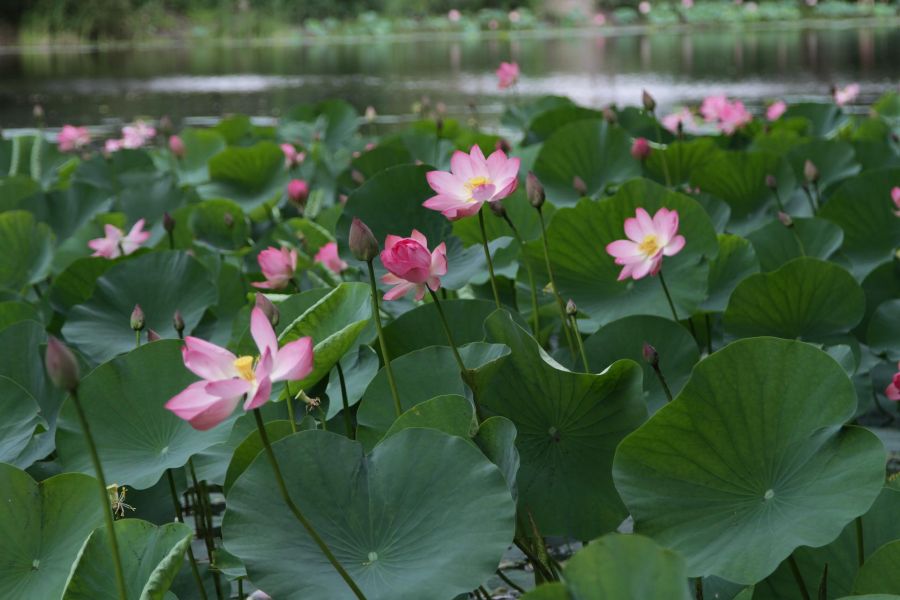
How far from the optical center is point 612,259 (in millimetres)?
1312

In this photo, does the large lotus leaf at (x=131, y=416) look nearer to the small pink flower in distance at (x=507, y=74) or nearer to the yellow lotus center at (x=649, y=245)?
the yellow lotus center at (x=649, y=245)

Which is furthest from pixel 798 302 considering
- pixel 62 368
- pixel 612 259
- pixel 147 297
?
pixel 62 368

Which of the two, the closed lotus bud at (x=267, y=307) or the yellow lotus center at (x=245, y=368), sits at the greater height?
the yellow lotus center at (x=245, y=368)

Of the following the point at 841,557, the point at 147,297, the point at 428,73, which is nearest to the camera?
the point at 841,557

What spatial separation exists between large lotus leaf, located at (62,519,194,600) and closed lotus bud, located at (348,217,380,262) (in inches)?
10.0

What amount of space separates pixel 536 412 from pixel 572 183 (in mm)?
952

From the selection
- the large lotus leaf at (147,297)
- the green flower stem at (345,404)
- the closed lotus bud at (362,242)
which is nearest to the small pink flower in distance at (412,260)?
A: the closed lotus bud at (362,242)

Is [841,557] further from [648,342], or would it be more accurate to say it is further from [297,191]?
[297,191]

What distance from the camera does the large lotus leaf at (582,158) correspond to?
182 centimetres

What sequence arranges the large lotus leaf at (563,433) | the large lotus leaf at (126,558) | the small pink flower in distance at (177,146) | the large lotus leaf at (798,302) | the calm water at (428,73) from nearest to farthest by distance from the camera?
the large lotus leaf at (126,558) < the large lotus leaf at (563,433) < the large lotus leaf at (798,302) < the small pink flower in distance at (177,146) < the calm water at (428,73)

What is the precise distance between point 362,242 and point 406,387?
0.19m

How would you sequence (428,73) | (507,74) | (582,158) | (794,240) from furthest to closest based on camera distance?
1. (428,73)
2. (507,74)
3. (582,158)
4. (794,240)

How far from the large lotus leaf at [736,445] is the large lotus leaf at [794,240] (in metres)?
0.68

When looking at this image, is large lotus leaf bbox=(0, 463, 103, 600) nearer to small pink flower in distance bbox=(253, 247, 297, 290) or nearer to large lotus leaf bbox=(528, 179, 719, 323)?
small pink flower in distance bbox=(253, 247, 297, 290)
